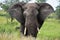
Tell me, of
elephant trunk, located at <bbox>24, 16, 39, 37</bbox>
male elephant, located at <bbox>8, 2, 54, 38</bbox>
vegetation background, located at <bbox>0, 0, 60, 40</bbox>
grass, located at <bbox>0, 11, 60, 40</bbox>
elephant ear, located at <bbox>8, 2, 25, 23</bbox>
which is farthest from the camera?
elephant ear, located at <bbox>8, 2, 25, 23</bbox>

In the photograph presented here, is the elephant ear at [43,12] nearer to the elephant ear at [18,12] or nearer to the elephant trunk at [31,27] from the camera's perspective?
the elephant ear at [18,12]

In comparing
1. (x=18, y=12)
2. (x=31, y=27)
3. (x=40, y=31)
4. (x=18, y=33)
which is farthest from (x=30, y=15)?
(x=40, y=31)

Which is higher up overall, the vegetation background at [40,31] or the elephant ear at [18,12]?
the elephant ear at [18,12]

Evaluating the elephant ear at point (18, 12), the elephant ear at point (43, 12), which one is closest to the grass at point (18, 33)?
the elephant ear at point (18, 12)

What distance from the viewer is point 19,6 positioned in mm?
11594

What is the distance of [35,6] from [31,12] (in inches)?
24.8

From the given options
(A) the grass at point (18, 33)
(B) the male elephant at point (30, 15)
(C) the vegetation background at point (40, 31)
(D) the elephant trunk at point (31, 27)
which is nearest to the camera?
(A) the grass at point (18, 33)

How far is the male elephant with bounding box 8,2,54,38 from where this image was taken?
994cm

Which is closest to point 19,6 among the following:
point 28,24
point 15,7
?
point 15,7

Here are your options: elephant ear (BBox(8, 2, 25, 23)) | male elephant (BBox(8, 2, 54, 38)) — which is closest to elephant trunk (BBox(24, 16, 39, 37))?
male elephant (BBox(8, 2, 54, 38))

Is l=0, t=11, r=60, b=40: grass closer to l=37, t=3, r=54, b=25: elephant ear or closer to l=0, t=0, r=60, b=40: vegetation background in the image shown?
l=0, t=0, r=60, b=40: vegetation background

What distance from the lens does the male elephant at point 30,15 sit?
32.6 feet

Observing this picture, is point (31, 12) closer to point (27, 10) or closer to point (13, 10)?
point (27, 10)

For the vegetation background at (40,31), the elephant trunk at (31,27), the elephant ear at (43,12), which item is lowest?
the vegetation background at (40,31)
